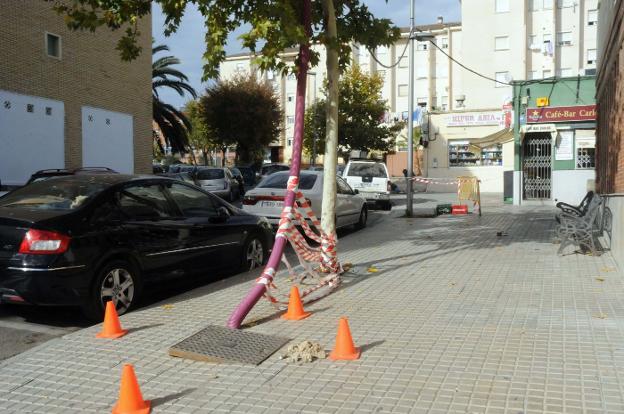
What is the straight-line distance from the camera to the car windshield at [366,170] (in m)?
21.1

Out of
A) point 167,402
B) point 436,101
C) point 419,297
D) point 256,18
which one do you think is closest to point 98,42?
point 256,18

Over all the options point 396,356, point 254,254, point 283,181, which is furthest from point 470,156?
point 396,356

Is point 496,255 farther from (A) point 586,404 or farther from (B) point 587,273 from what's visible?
(A) point 586,404

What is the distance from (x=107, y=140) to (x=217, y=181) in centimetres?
451

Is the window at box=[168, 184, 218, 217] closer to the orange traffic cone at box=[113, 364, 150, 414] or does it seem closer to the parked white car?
the parked white car

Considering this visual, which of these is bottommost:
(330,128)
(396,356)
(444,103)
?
(396,356)

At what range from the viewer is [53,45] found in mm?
20281

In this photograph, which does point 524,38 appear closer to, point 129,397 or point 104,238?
point 104,238

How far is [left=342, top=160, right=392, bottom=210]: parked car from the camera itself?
20.7 meters

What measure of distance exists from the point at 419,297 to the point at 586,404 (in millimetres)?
3117

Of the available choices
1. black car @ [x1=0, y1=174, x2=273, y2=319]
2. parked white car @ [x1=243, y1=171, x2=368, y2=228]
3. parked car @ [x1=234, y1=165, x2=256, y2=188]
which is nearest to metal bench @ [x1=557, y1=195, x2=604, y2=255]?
parked white car @ [x1=243, y1=171, x2=368, y2=228]

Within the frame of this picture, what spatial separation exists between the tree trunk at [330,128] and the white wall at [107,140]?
53.5ft

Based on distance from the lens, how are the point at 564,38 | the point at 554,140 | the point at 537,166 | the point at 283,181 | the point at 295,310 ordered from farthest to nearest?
the point at 564,38
the point at 537,166
the point at 554,140
the point at 283,181
the point at 295,310

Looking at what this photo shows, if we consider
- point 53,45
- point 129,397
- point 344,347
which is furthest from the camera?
point 53,45
